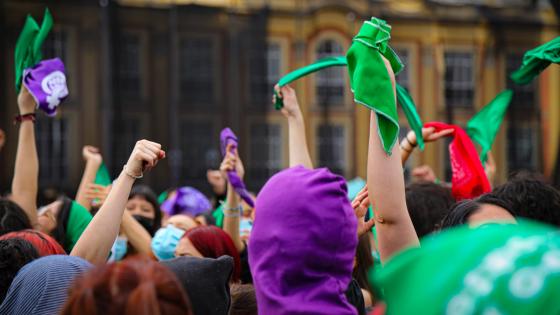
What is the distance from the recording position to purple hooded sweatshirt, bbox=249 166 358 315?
1970 millimetres

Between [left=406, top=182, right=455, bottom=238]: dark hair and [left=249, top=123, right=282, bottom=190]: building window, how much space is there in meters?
14.4

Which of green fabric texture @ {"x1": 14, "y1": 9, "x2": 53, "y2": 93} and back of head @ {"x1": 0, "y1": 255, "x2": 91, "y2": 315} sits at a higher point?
green fabric texture @ {"x1": 14, "y1": 9, "x2": 53, "y2": 93}

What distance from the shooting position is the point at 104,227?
2.93 m

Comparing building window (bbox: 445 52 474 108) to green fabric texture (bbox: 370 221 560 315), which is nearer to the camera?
green fabric texture (bbox: 370 221 560 315)

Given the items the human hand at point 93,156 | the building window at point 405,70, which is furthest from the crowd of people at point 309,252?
the building window at point 405,70

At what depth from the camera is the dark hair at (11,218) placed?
12.4 ft

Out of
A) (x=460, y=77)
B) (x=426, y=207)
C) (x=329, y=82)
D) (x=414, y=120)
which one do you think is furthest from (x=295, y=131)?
(x=460, y=77)

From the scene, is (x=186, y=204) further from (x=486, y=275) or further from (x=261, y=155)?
(x=261, y=155)

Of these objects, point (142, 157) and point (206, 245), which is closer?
point (142, 157)

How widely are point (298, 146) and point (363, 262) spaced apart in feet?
2.08

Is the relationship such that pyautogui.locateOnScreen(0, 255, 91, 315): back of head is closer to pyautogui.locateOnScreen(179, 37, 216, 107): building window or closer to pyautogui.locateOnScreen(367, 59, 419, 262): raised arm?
pyautogui.locateOnScreen(367, 59, 419, 262): raised arm

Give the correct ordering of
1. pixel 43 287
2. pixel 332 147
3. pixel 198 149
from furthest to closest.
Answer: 1. pixel 332 147
2. pixel 198 149
3. pixel 43 287

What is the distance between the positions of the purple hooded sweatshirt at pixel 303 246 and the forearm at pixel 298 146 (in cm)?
150

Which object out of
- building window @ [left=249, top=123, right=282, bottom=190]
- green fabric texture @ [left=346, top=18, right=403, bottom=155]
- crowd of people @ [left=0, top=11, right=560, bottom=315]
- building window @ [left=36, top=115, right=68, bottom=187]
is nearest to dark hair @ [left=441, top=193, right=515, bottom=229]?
crowd of people @ [left=0, top=11, right=560, bottom=315]
